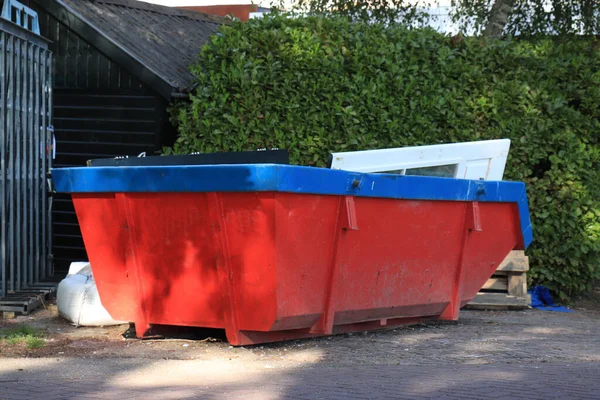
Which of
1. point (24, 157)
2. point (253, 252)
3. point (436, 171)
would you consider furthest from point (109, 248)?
point (436, 171)

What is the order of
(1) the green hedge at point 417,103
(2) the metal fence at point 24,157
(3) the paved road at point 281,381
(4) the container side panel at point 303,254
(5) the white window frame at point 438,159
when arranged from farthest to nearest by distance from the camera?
(1) the green hedge at point 417,103, (2) the metal fence at point 24,157, (5) the white window frame at point 438,159, (4) the container side panel at point 303,254, (3) the paved road at point 281,381

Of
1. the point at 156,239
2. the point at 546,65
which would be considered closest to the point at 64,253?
the point at 156,239

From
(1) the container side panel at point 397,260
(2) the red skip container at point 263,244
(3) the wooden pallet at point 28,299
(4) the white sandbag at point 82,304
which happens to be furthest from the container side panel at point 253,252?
(3) the wooden pallet at point 28,299

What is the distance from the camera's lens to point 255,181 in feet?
20.4

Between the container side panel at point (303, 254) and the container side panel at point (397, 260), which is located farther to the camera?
the container side panel at point (397, 260)

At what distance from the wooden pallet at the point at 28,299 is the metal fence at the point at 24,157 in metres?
0.09

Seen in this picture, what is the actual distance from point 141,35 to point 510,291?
5.41 meters

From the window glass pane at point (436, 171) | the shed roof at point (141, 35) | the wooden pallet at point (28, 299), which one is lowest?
the wooden pallet at point (28, 299)

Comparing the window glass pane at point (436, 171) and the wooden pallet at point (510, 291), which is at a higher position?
the window glass pane at point (436, 171)

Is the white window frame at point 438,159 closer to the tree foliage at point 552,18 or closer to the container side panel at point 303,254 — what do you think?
the container side panel at point 303,254

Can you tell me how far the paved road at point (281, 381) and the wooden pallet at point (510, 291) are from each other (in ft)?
10.8

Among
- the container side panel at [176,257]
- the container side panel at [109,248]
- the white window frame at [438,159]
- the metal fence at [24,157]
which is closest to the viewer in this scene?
the container side panel at [176,257]

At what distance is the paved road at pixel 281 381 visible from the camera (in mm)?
5383

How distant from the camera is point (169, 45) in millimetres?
11828
